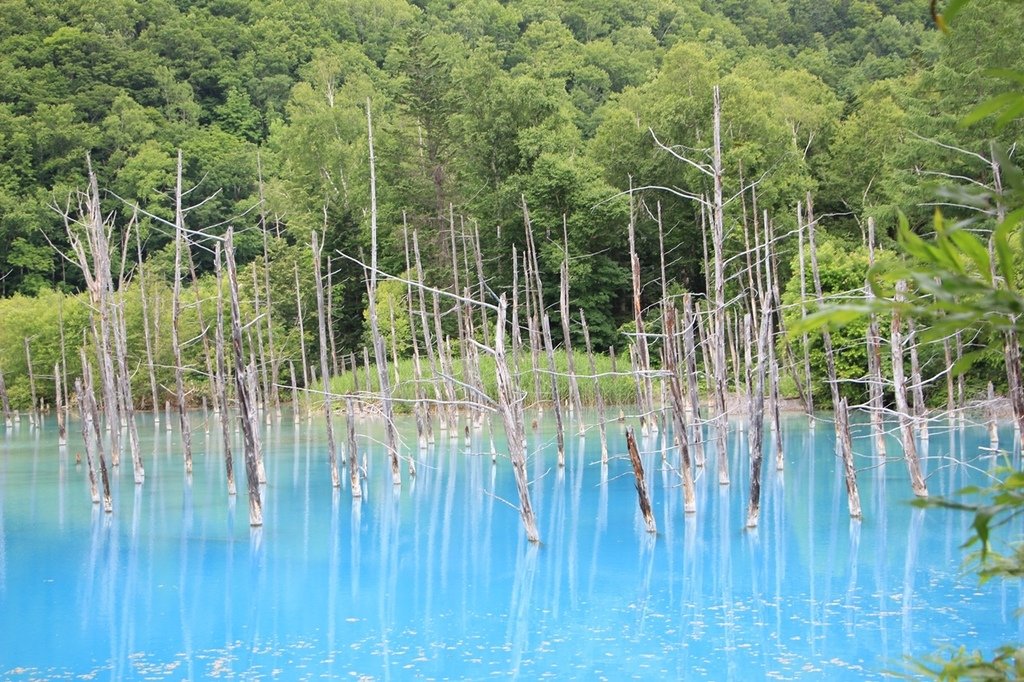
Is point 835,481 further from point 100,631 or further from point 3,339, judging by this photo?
point 3,339

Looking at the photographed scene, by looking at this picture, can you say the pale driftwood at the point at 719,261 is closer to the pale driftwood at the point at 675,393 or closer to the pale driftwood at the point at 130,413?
the pale driftwood at the point at 675,393

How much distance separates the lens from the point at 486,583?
10.7m

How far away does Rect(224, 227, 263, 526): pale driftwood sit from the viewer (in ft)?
42.1

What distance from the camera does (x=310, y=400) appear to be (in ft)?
112

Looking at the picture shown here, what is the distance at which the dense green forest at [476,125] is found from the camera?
33.2 m

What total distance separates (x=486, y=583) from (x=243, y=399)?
4.12 metres

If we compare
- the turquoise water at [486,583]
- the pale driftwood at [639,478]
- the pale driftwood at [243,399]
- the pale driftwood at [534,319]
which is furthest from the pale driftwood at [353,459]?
the pale driftwood at [639,478]

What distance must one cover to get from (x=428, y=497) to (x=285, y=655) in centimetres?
791

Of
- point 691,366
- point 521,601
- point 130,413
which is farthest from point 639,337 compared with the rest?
point 130,413

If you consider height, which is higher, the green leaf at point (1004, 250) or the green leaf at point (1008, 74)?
the green leaf at point (1008, 74)

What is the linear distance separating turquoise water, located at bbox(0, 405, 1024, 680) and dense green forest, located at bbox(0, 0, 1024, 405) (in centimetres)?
719

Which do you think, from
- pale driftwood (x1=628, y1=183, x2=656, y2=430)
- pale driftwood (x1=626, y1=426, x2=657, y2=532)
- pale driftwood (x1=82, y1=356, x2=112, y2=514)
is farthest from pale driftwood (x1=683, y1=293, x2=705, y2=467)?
pale driftwood (x1=82, y1=356, x2=112, y2=514)

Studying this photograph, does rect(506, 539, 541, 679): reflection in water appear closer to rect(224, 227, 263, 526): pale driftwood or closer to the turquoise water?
the turquoise water

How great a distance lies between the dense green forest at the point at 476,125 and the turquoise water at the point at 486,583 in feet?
23.6
